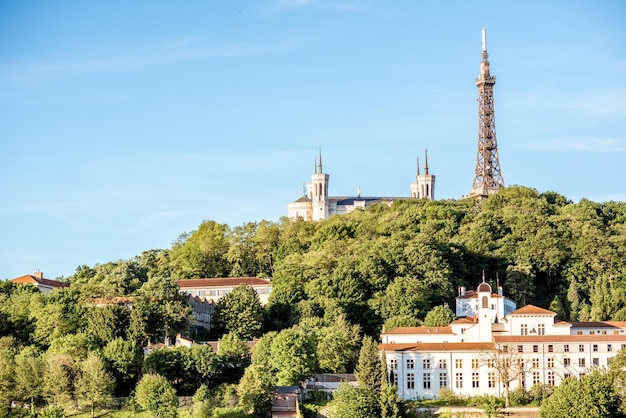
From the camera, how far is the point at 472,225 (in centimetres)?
10356

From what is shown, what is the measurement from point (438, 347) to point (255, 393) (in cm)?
1054

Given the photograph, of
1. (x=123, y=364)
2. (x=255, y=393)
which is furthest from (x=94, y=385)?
(x=255, y=393)

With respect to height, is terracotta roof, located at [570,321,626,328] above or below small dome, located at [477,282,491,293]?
below

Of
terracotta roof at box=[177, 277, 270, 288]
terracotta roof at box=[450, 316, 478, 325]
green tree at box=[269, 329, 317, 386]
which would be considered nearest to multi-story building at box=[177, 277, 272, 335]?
terracotta roof at box=[177, 277, 270, 288]

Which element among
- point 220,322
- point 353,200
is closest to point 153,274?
point 220,322

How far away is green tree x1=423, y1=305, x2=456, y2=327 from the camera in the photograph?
84.1 m

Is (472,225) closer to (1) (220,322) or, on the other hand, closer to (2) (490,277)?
(2) (490,277)

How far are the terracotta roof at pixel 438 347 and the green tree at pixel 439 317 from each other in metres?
5.80

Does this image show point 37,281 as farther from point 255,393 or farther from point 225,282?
point 255,393

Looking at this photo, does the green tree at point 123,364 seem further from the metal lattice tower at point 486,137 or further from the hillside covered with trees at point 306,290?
the metal lattice tower at point 486,137

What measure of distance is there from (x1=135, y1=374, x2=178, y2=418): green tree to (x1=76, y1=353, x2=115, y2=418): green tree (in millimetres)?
1774

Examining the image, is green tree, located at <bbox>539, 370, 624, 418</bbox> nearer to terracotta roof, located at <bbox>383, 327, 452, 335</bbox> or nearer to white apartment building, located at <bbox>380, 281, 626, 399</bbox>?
white apartment building, located at <bbox>380, 281, 626, 399</bbox>

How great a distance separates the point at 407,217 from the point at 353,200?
31.7 m

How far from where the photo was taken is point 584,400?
228 feet
